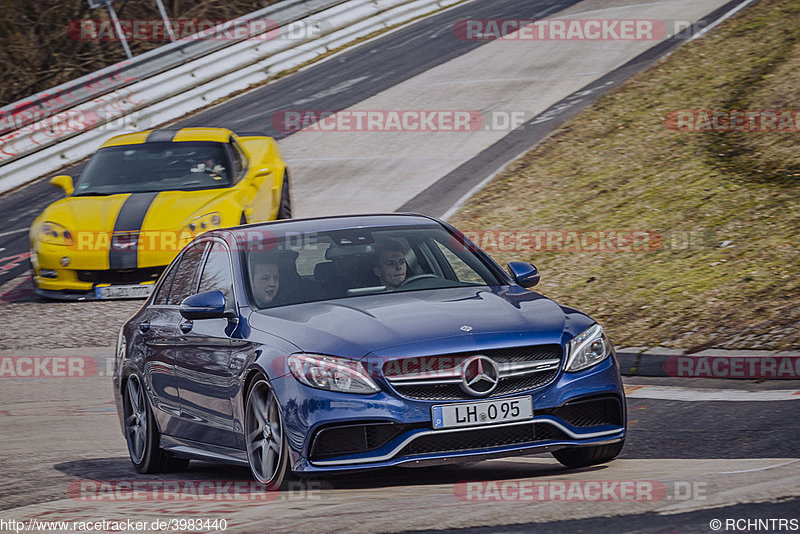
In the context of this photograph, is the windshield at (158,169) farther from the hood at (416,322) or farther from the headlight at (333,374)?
the headlight at (333,374)

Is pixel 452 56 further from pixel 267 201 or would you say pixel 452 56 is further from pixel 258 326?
pixel 258 326

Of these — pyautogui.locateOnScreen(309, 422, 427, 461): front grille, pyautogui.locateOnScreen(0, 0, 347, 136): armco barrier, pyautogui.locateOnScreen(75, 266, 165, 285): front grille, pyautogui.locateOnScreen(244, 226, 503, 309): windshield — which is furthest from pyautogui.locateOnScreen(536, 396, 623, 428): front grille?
pyautogui.locateOnScreen(0, 0, 347, 136): armco barrier

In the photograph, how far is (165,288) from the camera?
8.21 m

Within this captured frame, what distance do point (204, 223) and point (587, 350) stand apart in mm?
7853

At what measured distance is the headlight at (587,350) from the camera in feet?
20.5

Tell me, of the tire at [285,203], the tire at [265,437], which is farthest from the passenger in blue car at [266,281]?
the tire at [285,203]

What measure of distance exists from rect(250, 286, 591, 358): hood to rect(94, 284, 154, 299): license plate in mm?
7151

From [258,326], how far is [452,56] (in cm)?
1932

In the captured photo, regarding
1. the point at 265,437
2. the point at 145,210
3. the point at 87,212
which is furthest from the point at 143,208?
the point at 265,437

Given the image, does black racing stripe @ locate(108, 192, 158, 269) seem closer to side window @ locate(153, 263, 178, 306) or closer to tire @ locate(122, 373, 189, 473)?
tire @ locate(122, 373, 189, 473)

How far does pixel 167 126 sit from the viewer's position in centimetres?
2297

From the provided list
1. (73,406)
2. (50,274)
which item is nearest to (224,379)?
(73,406)

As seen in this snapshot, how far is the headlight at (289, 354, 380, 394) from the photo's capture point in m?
5.91

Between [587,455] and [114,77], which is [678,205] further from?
[114,77]
